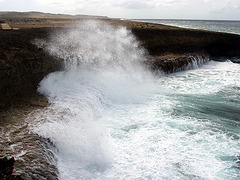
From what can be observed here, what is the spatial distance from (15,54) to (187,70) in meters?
11.4

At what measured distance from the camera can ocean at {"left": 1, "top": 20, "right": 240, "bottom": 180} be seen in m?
5.07

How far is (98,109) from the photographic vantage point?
774cm

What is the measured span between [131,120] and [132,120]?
3 cm

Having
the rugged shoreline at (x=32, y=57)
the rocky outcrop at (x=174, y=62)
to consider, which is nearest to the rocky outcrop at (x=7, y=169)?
the rugged shoreline at (x=32, y=57)

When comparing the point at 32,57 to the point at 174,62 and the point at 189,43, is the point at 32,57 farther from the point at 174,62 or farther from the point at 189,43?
the point at 189,43

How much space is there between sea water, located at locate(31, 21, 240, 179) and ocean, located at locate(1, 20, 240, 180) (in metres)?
0.02

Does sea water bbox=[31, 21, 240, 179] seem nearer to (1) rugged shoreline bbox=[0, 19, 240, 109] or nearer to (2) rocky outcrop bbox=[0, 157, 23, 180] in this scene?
(1) rugged shoreline bbox=[0, 19, 240, 109]

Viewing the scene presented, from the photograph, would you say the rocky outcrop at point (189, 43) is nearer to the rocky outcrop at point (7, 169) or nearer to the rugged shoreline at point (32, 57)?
the rugged shoreline at point (32, 57)

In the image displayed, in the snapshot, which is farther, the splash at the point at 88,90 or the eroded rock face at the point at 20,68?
the eroded rock face at the point at 20,68

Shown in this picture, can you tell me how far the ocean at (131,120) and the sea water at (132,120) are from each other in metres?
0.02

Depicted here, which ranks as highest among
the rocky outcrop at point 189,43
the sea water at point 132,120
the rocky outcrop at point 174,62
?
the rocky outcrop at point 189,43

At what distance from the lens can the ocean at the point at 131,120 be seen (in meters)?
5.07

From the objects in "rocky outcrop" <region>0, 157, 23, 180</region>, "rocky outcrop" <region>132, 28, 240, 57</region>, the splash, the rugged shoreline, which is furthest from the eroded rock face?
"rocky outcrop" <region>132, 28, 240, 57</region>

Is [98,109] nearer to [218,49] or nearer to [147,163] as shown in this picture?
[147,163]
